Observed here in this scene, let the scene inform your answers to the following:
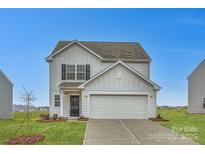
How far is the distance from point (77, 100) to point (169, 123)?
6722 mm

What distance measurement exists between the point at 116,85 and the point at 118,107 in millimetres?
1576

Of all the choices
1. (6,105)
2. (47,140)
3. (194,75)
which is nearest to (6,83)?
(6,105)

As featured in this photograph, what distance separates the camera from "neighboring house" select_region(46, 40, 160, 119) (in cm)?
1967

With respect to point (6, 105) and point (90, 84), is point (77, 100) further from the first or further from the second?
point (6, 105)

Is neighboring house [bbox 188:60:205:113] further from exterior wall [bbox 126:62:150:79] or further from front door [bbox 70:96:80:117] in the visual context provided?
front door [bbox 70:96:80:117]

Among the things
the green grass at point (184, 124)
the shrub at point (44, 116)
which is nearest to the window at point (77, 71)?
the shrub at point (44, 116)

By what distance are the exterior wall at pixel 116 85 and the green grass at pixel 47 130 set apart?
3.38m

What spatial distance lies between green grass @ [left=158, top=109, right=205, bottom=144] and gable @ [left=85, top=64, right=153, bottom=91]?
369 cm

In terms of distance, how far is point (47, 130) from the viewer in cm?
1534

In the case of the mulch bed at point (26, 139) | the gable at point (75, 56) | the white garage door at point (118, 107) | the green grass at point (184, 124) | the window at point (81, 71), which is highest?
the gable at point (75, 56)

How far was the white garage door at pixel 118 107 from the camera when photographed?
63.1 ft

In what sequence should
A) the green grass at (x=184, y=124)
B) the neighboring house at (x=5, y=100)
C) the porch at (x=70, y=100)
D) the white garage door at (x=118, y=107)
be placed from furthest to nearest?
the porch at (x=70, y=100)
the white garage door at (x=118, y=107)
the neighboring house at (x=5, y=100)
the green grass at (x=184, y=124)

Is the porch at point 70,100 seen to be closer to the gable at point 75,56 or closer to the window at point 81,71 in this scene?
the window at point 81,71

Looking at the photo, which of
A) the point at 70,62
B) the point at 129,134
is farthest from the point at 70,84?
the point at 129,134
